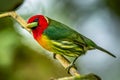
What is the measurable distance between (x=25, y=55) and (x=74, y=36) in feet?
3.34

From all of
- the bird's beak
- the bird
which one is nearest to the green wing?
the bird

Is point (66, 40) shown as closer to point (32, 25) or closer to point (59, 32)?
point (59, 32)

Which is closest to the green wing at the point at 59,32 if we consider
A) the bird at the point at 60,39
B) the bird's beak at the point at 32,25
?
the bird at the point at 60,39

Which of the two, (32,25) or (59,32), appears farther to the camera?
(59,32)

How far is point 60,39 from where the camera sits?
792mm

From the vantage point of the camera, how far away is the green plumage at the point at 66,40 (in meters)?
0.75

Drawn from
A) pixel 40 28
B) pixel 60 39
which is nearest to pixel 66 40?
pixel 60 39

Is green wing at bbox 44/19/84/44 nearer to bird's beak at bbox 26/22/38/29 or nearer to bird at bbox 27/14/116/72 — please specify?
bird at bbox 27/14/116/72

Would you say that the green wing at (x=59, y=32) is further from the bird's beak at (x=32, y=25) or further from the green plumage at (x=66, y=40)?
the bird's beak at (x=32, y=25)

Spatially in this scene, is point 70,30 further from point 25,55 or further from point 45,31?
point 25,55

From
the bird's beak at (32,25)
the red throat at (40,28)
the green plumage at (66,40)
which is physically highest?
the bird's beak at (32,25)

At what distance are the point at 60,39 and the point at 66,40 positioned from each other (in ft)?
0.04

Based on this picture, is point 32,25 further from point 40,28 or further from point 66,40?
point 66,40

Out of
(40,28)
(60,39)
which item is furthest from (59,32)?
(40,28)
